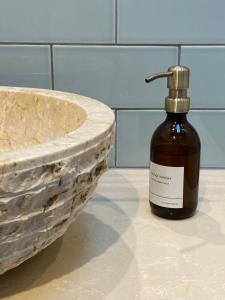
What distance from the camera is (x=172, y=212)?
1.80 feet

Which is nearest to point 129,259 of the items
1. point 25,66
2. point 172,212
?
point 172,212

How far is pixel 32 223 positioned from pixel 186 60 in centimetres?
42

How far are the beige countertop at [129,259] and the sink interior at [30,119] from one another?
0.12m

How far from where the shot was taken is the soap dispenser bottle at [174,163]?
1.73 ft

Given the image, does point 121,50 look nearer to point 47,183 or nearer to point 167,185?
point 167,185

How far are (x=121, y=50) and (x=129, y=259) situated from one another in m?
0.34

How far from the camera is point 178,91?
20.1 inches

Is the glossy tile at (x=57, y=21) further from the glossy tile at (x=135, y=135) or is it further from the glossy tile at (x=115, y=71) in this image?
the glossy tile at (x=135, y=135)

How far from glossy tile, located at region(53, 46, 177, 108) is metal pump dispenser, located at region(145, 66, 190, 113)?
171mm

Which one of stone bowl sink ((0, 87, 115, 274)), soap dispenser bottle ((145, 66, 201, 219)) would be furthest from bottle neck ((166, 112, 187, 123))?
stone bowl sink ((0, 87, 115, 274))

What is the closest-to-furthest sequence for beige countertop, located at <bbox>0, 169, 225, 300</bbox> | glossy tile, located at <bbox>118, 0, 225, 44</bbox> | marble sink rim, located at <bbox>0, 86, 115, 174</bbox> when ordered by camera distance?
1. marble sink rim, located at <bbox>0, 86, 115, 174</bbox>
2. beige countertop, located at <bbox>0, 169, 225, 300</bbox>
3. glossy tile, located at <bbox>118, 0, 225, 44</bbox>

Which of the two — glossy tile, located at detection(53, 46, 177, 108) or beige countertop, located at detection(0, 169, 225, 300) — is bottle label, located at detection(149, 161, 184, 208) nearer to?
beige countertop, located at detection(0, 169, 225, 300)

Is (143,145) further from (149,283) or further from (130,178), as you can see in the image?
(149,283)

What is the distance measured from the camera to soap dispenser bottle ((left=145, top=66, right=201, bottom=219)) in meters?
0.53
